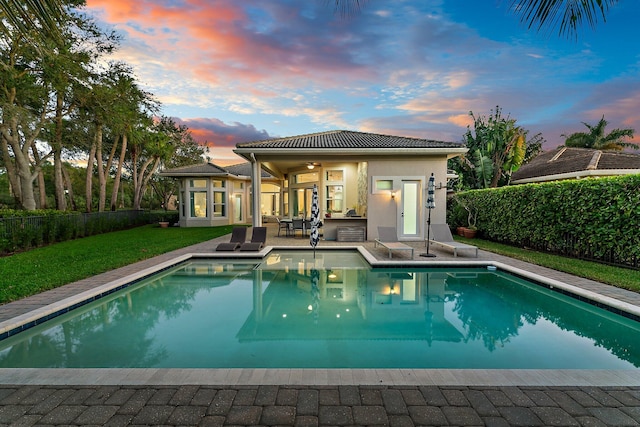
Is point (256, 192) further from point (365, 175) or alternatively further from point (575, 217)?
point (575, 217)

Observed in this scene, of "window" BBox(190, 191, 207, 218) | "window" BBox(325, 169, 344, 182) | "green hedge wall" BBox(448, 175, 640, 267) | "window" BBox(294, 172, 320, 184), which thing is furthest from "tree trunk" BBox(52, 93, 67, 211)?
"green hedge wall" BBox(448, 175, 640, 267)

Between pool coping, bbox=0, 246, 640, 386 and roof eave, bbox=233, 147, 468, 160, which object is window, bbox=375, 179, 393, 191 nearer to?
roof eave, bbox=233, 147, 468, 160

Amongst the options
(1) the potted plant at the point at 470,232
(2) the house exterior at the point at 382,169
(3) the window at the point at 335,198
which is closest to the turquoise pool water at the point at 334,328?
(2) the house exterior at the point at 382,169

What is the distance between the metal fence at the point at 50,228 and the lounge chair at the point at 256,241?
9047 mm

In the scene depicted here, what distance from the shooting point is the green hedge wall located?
24.4 ft

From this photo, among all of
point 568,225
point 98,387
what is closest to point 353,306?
point 98,387

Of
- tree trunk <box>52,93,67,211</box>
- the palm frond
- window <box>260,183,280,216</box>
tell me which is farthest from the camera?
window <box>260,183,280,216</box>

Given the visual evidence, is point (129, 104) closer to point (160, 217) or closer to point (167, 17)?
point (160, 217)

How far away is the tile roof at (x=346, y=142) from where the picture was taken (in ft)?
40.7

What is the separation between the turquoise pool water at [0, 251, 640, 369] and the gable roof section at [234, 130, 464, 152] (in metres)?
6.41

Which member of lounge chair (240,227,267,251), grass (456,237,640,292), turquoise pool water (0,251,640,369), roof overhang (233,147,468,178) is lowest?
turquoise pool water (0,251,640,369)

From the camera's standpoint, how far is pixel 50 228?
43.2ft

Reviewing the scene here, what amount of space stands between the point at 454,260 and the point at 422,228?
4.46 m

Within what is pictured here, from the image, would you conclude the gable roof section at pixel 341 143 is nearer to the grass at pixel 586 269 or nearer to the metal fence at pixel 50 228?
the grass at pixel 586 269
